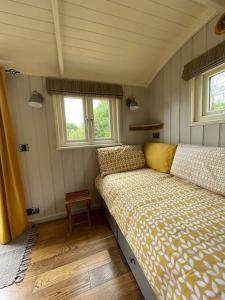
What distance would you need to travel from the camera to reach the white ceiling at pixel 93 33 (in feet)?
4.22

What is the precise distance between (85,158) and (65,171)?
13.4 inches

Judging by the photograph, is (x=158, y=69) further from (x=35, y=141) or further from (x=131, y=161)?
(x=35, y=141)

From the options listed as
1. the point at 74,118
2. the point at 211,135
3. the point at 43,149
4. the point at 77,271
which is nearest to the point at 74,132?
the point at 74,118

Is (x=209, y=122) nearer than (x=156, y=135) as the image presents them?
Yes

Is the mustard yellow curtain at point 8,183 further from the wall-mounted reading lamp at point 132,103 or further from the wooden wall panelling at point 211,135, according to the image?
the wooden wall panelling at point 211,135

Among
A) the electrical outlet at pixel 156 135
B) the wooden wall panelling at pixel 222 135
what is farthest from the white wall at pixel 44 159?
the wooden wall panelling at pixel 222 135

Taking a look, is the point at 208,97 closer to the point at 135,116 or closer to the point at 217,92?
the point at 217,92

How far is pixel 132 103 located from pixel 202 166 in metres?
1.31

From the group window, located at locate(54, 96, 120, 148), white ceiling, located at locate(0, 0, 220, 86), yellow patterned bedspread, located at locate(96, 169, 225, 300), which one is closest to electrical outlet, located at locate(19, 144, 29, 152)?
window, located at locate(54, 96, 120, 148)

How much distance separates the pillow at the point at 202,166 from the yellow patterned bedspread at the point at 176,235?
3.5 inches

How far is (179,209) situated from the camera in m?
0.99

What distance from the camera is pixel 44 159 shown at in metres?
1.99

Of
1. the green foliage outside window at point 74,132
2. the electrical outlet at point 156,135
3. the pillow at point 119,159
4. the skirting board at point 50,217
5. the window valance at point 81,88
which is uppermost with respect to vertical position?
the window valance at point 81,88

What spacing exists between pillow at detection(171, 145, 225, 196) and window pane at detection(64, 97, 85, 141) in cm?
138
